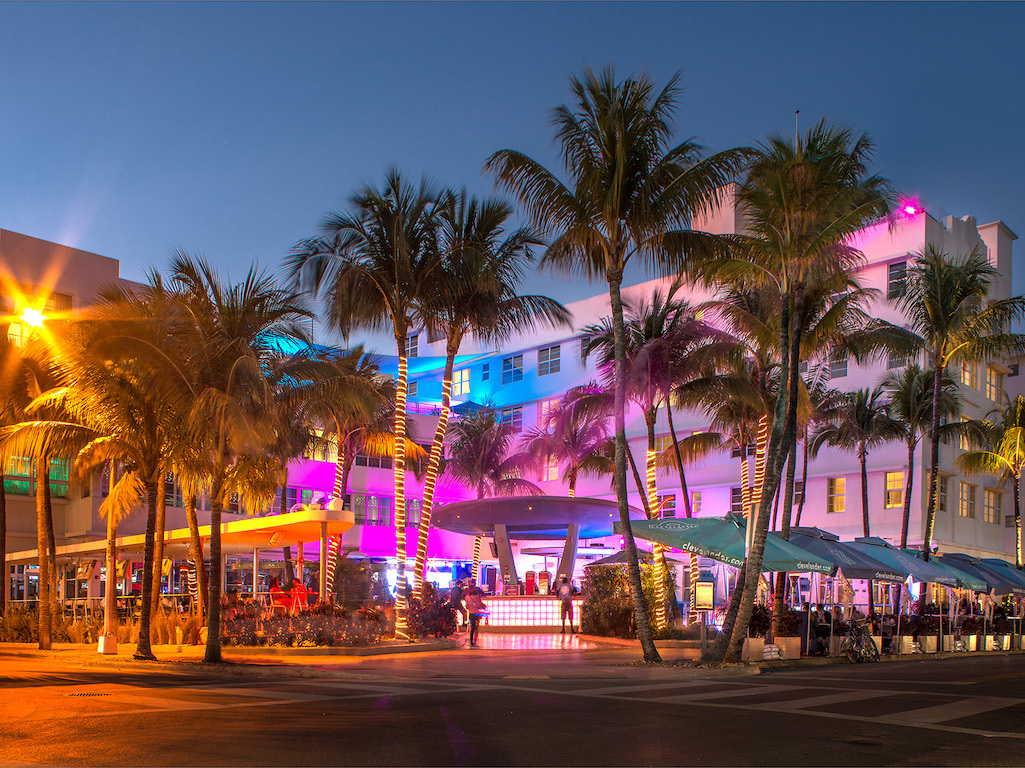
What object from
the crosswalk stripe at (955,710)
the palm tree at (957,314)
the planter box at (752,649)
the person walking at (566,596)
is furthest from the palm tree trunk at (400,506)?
the palm tree at (957,314)

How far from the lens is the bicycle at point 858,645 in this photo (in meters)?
25.3

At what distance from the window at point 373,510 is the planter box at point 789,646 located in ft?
100

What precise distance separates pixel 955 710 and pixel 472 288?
1548 centimetres

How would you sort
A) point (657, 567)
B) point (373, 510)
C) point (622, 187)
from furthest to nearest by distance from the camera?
point (373, 510) < point (657, 567) < point (622, 187)

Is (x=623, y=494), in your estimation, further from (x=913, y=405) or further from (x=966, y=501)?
(x=966, y=501)

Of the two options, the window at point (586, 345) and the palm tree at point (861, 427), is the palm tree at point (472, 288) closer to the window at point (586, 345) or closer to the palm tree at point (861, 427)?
the window at point (586, 345)

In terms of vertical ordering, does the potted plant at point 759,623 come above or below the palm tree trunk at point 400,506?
below

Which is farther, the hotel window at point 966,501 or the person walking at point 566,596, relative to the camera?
the hotel window at point 966,501

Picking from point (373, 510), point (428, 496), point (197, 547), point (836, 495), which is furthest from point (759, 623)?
point (373, 510)

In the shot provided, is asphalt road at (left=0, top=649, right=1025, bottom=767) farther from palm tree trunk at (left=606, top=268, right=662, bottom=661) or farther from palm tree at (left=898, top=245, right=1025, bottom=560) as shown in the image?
palm tree at (left=898, top=245, right=1025, bottom=560)

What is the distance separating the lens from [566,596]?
33219mm

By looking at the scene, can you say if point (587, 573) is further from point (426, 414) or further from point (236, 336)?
point (426, 414)

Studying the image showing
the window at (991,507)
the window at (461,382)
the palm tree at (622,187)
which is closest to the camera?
the palm tree at (622,187)

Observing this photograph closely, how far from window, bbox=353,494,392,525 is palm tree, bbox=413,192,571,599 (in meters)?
26.6
